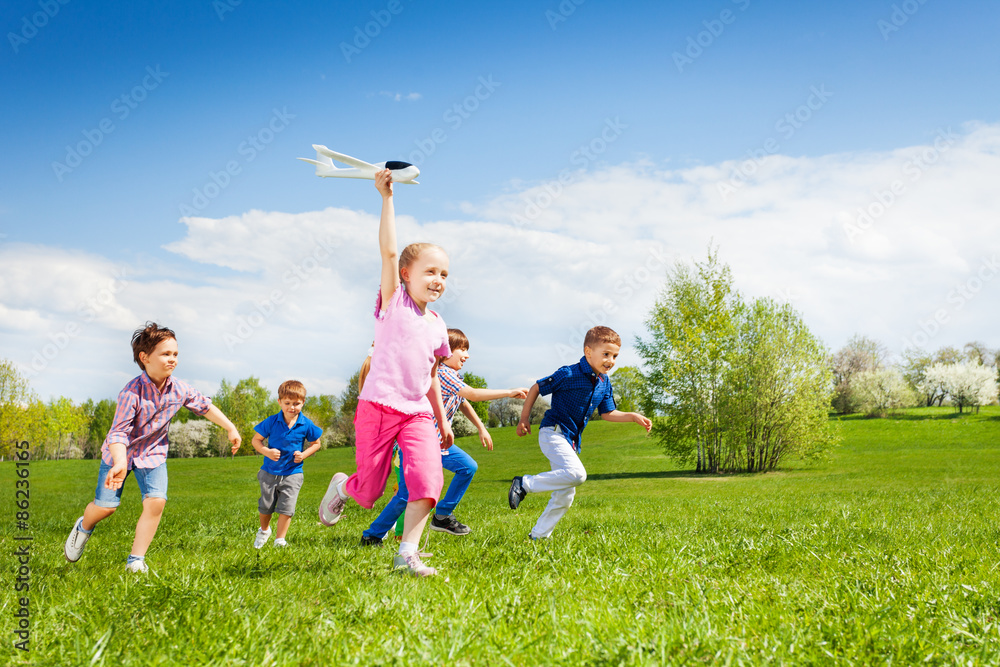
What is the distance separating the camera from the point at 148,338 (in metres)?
5.50

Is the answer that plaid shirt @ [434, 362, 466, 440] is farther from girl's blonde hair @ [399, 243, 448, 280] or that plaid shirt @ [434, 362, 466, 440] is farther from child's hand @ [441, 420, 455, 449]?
girl's blonde hair @ [399, 243, 448, 280]

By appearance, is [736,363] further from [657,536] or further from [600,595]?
[600,595]

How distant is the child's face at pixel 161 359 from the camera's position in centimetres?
549

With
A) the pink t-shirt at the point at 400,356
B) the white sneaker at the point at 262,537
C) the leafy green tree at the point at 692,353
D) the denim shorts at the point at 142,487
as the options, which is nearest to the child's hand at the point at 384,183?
the pink t-shirt at the point at 400,356

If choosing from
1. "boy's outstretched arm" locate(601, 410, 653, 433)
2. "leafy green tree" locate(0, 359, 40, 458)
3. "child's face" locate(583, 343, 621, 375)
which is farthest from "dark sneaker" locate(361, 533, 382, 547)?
"leafy green tree" locate(0, 359, 40, 458)

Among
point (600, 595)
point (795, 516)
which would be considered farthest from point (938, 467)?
point (600, 595)

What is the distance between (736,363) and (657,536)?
23.0 meters

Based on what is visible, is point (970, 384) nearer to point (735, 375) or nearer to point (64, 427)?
point (735, 375)

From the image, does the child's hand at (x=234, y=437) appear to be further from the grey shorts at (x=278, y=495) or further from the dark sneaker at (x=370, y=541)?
the dark sneaker at (x=370, y=541)

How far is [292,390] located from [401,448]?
124 inches

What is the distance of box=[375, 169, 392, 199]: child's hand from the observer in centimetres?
449

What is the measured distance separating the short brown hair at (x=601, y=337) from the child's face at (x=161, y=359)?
12.5ft

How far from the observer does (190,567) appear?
194 inches

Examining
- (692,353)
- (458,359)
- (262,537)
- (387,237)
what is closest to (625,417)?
(458,359)
